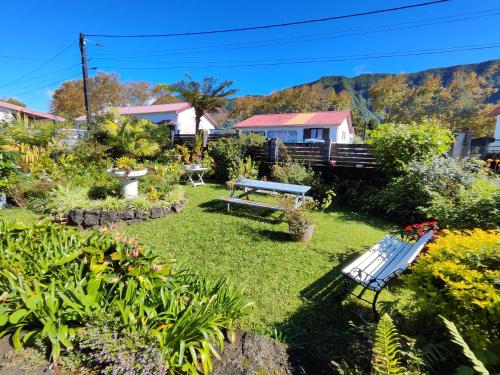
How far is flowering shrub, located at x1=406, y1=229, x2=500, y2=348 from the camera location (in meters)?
1.52

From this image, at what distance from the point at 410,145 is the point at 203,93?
41.8 feet

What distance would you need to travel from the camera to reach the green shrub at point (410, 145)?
6.89 meters

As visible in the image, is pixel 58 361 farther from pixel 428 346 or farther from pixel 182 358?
pixel 428 346

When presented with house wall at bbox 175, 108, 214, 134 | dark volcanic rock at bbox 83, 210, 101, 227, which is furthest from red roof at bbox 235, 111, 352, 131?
dark volcanic rock at bbox 83, 210, 101, 227

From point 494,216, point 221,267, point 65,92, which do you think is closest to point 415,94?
point 494,216

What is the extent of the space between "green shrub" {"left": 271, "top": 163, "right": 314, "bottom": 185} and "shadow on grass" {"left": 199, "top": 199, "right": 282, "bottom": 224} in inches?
80.0

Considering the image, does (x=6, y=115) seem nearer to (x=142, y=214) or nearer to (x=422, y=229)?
(x=142, y=214)

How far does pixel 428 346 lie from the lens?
1623 mm

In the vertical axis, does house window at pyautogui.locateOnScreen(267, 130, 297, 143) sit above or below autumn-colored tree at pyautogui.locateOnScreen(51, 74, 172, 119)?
below

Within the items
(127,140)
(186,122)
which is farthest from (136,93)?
(127,140)

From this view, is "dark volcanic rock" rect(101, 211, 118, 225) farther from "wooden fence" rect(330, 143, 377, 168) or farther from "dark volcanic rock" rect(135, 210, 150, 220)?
"wooden fence" rect(330, 143, 377, 168)

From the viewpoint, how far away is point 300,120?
28609 mm

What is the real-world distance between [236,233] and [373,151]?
16.8ft

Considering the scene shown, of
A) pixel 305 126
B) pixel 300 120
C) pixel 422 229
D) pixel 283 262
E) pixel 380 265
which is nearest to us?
pixel 380 265
